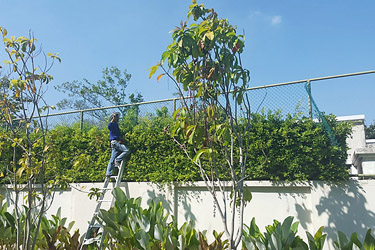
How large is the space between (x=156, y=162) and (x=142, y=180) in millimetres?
544

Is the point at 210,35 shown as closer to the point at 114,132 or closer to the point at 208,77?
the point at 208,77

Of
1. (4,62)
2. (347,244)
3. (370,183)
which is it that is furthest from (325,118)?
(4,62)

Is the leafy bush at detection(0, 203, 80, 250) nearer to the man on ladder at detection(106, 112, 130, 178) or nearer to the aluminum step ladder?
the aluminum step ladder

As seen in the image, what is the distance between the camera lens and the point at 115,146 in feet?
22.0

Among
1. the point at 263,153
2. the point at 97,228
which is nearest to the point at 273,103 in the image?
the point at 263,153

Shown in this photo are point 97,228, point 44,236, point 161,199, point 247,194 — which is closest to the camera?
point 247,194

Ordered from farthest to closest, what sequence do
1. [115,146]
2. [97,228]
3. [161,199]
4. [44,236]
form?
[115,146], [161,199], [97,228], [44,236]

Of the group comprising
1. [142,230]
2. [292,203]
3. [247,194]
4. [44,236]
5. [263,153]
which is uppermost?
[263,153]

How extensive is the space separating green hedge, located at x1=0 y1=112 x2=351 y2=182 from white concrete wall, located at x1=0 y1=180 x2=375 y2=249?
0.18 m

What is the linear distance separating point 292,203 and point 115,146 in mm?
3540

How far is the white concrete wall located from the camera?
504 cm

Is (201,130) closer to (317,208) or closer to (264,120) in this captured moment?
(264,120)

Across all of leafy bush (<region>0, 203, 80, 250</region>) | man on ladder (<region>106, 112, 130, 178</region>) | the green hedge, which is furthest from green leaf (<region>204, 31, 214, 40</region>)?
leafy bush (<region>0, 203, 80, 250</region>)

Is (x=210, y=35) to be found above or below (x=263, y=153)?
above
